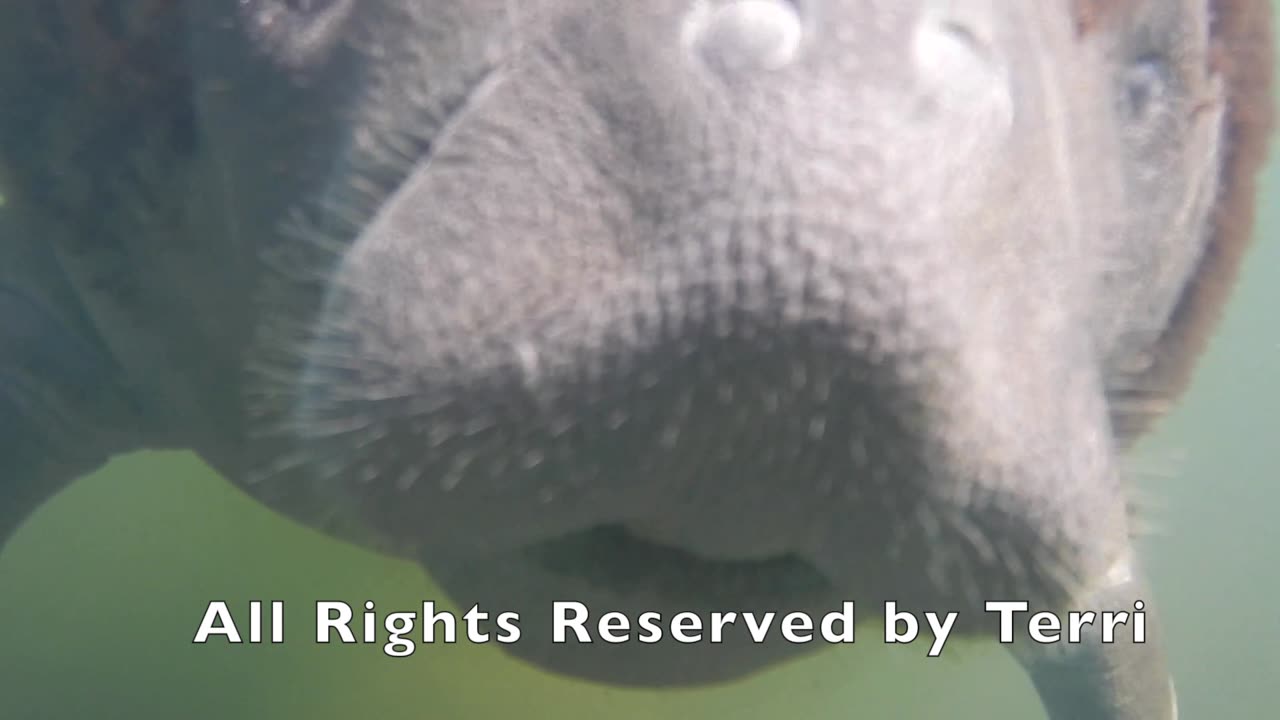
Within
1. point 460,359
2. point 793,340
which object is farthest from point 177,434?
point 793,340

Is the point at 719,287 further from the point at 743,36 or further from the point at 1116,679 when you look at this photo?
the point at 1116,679

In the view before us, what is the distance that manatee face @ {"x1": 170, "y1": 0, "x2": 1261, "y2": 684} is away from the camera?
1.09 meters

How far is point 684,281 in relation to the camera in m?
1.10

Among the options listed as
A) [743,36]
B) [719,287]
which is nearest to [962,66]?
[743,36]

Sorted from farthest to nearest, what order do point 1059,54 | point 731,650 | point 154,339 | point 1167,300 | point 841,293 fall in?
1. point 1167,300
2. point 154,339
3. point 731,650
4. point 1059,54
5. point 841,293

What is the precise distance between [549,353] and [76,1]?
1.26 meters

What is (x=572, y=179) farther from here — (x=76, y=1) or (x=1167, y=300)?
(x=1167, y=300)

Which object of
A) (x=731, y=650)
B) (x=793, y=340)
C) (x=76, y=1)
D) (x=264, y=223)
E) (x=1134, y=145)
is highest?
(x=76, y=1)

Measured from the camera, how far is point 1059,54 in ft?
4.74

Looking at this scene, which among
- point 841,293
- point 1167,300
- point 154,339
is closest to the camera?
point 841,293

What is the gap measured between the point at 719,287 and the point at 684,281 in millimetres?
35

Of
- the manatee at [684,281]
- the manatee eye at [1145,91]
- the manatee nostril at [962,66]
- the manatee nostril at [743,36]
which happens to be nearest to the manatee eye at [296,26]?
the manatee at [684,281]

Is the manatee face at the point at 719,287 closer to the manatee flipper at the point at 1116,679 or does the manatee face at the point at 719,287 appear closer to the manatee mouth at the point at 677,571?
the manatee mouth at the point at 677,571

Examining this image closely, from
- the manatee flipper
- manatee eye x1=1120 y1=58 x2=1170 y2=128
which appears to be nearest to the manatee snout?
manatee eye x1=1120 y1=58 x2=1170 y2=128
